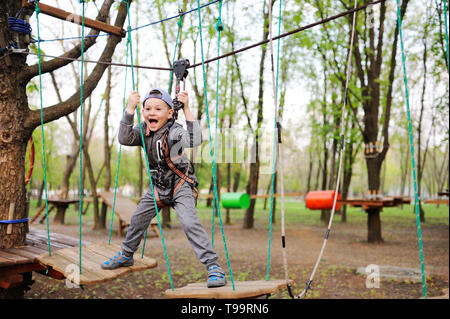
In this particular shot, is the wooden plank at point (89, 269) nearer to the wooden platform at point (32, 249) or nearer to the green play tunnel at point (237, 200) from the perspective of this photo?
the wooden platform at point (32, 249)

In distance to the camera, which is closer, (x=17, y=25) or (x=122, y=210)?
(x=17, y=25)

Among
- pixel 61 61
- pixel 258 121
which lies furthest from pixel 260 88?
pixel 61 61

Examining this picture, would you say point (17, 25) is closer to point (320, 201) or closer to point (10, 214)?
point (10, 214)

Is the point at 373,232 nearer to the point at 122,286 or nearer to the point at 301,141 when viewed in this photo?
the point at 122,286

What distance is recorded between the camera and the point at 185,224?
2479mm

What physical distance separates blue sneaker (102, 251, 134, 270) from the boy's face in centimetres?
105

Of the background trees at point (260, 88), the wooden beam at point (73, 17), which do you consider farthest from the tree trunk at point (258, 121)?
the wooden beam at point (73, 17)

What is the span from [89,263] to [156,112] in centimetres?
135

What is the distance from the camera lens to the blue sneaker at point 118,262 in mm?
2814

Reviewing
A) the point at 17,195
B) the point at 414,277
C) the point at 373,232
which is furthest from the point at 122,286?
the point at 373,232

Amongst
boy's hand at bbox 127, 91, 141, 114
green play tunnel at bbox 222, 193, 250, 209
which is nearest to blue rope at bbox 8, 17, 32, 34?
boy's hand at bbox 127, 91, 141, 114

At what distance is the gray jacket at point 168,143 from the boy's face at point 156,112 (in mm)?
46

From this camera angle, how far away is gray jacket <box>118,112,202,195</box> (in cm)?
258

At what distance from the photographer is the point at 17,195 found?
3.90 meters
